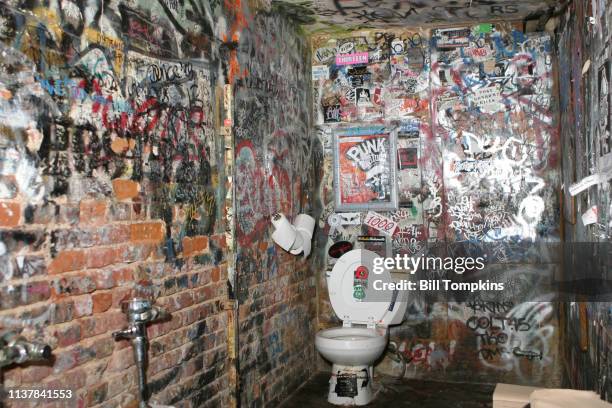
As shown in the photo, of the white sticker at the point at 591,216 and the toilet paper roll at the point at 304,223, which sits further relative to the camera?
Result: the toilet paper roll at the point at 304,223

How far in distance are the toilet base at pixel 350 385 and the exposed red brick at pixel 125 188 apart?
206cm

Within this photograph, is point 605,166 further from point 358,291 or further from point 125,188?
point 358,291

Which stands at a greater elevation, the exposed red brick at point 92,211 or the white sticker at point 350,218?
the exposed red brick at point 92,211

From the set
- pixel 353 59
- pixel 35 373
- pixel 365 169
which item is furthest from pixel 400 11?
pixel 35 373

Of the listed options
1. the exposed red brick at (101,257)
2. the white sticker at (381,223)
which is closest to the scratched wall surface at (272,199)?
the white sticker at (381,223)

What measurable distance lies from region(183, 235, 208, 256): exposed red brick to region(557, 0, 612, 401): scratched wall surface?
184cm

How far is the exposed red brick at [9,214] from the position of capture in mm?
1762

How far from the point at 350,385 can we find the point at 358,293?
63 centimetres

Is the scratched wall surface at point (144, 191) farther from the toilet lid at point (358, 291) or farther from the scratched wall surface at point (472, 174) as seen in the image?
the scratched wall surface at point (472, 174)

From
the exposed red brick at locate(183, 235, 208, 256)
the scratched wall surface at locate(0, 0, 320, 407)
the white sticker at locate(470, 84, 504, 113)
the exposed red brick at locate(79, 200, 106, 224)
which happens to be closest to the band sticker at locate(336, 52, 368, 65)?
the scratched wall surface at locate(0, 0, 320, 407)

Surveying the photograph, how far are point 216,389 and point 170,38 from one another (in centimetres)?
178

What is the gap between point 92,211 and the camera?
2.14 meters

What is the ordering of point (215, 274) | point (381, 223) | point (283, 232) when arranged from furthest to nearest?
point (381, 223) → point (283, 232) → point (215, 274)

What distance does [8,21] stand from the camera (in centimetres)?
178
